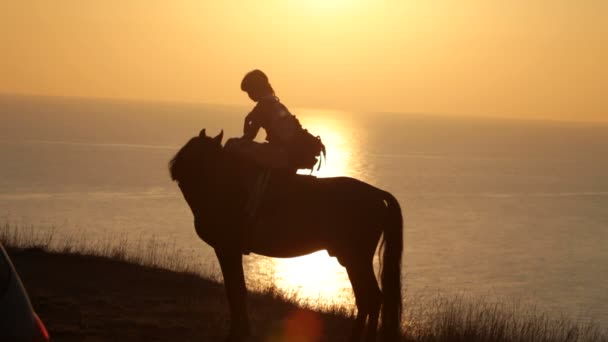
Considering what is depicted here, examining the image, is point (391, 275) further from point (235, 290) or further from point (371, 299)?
point (235, 290)

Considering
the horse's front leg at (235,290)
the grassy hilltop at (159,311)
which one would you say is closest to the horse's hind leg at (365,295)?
the grassy hilltop at (159,311)

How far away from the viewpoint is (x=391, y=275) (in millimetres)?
9719

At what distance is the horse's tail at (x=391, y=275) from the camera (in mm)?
9695

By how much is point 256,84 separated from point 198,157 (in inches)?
42.0

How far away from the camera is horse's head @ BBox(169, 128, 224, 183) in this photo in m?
9.73

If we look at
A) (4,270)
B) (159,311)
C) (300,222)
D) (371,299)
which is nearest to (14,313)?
(4,270)

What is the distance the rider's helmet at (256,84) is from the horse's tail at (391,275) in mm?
1817

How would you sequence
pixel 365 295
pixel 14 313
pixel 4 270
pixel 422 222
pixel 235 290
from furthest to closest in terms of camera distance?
pixel 422 222, pixel 235 290, pixel 365 295, pixel 4 270, pixel 14 313

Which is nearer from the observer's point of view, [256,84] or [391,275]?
[256,84]

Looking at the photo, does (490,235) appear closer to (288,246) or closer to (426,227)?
(426,227)

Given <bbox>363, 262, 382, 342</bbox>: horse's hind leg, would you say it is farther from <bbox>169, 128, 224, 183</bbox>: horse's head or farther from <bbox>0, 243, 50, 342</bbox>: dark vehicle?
<bbox>0, 243, 50, 342</bbox>: dark vehicle

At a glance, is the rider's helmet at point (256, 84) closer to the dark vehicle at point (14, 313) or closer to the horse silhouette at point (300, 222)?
the horse silhouette at point (300, 222)

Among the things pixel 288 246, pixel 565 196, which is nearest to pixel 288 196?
pixel 288 246

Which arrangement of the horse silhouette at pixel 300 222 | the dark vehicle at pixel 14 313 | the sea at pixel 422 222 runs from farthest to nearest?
the sea at pixel 422 222
the horse silhouette at pixel 300 222
the dark vehicle at pixel 14 313
